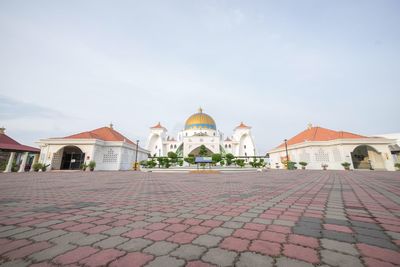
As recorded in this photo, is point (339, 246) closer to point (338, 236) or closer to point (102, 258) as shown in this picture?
point (338, 236)

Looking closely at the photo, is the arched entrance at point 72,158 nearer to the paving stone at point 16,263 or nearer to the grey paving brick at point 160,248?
the paving stone at point 16,263

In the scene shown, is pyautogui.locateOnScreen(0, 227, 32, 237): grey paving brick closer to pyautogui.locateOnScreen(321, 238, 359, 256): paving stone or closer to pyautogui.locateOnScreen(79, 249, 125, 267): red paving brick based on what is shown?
pyautogui.locateOnScreen(79, 249, 125, 267): red paving brick

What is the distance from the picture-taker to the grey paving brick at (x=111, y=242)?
172cm

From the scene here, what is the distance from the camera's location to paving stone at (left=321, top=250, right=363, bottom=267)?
135 centimetres

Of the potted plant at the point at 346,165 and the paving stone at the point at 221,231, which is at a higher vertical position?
the potted plant at the point at 346,165

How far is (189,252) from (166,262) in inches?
9.7

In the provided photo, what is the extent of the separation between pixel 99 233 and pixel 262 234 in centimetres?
188

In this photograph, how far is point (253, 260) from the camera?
1409 mm

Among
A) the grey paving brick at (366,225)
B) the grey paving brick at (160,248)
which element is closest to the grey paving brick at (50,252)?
the grey paving brick at (160,248)

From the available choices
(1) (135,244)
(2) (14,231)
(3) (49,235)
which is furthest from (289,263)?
(2) (14,231)

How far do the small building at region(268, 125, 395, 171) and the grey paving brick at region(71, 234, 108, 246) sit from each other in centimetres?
3174

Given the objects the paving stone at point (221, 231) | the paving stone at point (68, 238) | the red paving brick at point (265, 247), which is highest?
the red paving brick at point (265, 247)

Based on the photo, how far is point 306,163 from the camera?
27641 mm

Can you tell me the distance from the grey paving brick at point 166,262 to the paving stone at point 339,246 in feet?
4.43
